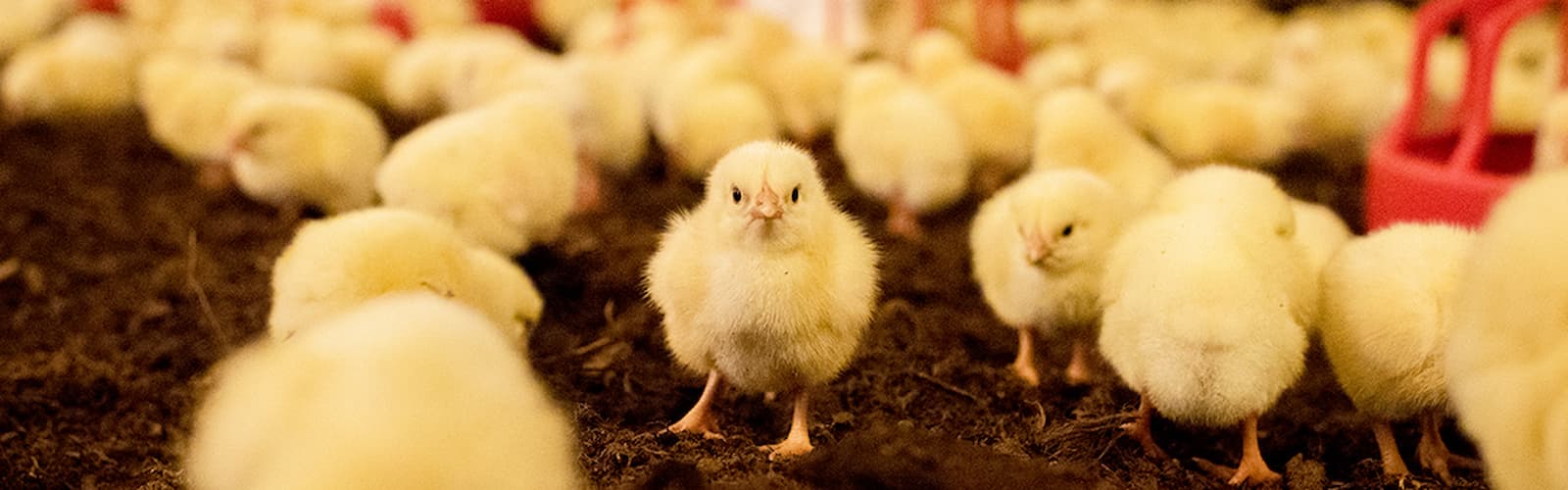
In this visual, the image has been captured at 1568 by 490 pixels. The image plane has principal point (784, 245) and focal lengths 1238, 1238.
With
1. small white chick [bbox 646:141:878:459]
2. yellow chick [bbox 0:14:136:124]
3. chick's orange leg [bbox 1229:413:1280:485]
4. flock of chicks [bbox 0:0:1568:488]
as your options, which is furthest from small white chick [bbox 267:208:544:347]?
yellow chick [bbox 0:14:136:124]

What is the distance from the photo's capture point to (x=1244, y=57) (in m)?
6.61

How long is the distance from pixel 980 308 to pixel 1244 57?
12.4 ft

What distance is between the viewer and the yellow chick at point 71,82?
5.47 m

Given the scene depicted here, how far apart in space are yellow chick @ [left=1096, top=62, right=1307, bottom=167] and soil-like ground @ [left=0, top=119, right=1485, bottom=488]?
3.33 ft

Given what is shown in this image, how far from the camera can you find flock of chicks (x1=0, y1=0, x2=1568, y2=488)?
1.64 metres

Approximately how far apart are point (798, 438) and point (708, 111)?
2.40 meters

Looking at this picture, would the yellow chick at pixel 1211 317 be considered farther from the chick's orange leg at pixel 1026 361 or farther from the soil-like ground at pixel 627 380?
the chick's orange leg at pixel 1026 361

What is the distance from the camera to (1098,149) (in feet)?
12.9

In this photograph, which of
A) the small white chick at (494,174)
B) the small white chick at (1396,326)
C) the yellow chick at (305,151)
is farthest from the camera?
the yellow chick at (305,151)

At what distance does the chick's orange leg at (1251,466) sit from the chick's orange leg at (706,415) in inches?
39.3

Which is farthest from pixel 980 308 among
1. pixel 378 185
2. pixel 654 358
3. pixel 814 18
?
pixel 814 18

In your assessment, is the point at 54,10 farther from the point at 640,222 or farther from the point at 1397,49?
the point at 1397,49

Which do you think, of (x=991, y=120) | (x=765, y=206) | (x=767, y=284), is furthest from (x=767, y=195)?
(x=991, y=120)

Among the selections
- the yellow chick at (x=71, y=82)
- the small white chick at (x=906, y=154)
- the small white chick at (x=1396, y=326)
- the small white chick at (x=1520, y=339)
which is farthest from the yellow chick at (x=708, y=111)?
the small white chick at (x=1520, y=339)
